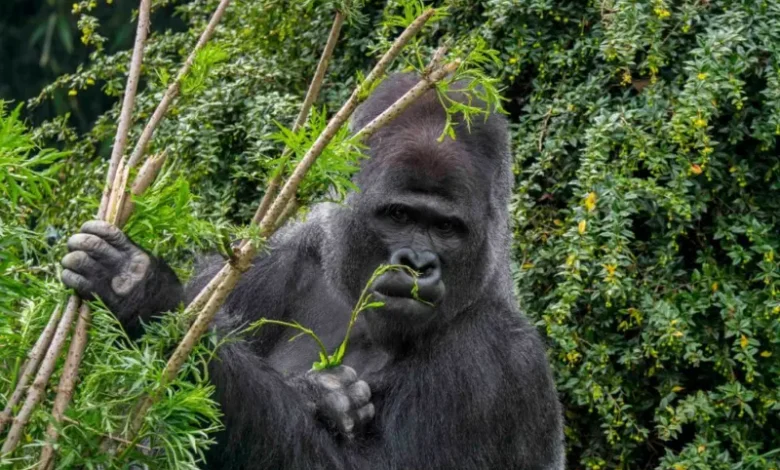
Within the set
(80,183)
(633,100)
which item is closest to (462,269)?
(633,100)

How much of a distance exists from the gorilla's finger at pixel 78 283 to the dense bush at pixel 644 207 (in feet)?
5.19

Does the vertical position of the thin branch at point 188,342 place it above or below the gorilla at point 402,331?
above

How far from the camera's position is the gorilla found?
366cm

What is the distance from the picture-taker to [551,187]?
541 cm

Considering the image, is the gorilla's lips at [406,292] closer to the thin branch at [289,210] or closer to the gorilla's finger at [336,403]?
the gorilla's finger at [336,403]

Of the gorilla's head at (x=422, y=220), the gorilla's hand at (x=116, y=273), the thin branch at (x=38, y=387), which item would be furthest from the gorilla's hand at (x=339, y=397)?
the thin branch at (x=38, y=387)

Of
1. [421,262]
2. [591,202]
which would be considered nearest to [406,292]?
[421,262]

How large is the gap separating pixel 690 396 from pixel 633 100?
120 cm

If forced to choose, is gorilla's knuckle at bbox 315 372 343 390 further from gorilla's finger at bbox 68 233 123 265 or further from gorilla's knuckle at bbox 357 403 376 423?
gorilla's finger at bbox 68 233 123 265

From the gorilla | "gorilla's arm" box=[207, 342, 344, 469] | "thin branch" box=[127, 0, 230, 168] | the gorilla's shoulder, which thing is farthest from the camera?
the gorilla's shoulder

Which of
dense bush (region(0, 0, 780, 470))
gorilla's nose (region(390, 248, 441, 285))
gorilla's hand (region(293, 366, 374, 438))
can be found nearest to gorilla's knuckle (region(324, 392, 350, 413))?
gorilla's hand (region(293, 366, 374, 438))

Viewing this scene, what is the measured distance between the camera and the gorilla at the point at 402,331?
3.66 metres

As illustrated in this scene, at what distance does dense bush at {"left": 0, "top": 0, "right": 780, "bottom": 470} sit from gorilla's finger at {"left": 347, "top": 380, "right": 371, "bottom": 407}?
1136 mm

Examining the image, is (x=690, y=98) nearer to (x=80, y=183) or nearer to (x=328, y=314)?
(x=328, y=314)
